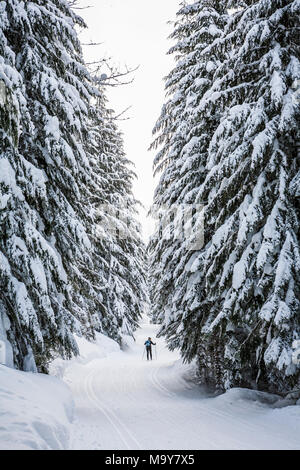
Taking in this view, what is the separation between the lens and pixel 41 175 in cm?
812

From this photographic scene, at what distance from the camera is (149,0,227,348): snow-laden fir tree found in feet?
37.6

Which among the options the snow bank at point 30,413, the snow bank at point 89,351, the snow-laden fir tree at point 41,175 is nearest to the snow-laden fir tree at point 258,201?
the snow-laden fir tree at point 41,175

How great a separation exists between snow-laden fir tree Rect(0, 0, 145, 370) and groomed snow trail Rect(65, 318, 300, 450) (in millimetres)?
2150

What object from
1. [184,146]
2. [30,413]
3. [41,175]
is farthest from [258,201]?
[30,413]

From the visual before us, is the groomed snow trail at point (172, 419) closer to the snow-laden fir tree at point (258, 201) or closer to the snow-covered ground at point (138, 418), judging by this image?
the snow-covered ground at point (138, 418)

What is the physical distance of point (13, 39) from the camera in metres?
9.06

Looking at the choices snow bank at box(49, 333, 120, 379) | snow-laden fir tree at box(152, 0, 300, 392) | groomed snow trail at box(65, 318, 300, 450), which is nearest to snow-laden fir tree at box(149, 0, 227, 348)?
snow-laden fir tree at box(152, 0, 300, 392)

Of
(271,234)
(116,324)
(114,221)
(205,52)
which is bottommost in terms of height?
(116,324)

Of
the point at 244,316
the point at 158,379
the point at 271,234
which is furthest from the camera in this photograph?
the point at 158,379

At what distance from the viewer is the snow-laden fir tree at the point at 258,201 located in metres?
7.34

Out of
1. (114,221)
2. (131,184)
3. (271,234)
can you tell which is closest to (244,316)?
(271,234)

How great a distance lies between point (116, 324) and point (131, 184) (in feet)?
33.5

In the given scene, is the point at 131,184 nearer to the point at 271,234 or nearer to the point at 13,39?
the point at 13,39

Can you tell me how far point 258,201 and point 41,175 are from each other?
529 centimetres
